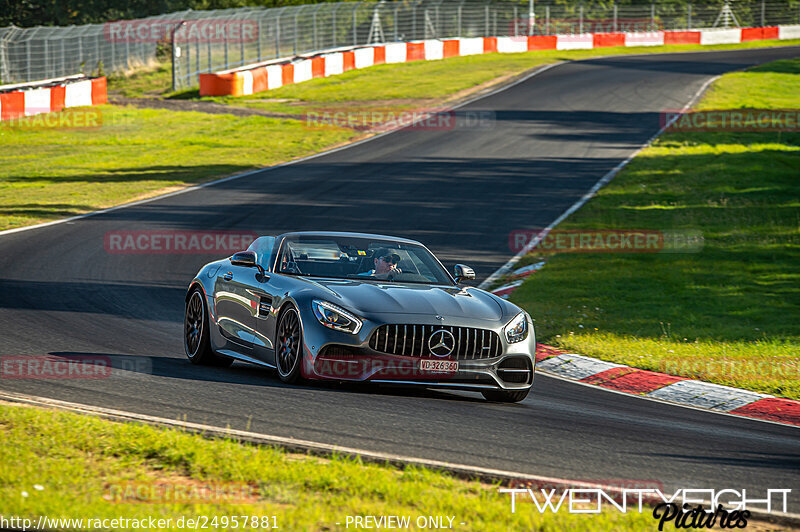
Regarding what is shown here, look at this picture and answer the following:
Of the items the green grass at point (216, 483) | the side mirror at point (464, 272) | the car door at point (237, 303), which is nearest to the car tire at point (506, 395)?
the side mirror at point (464, 272)

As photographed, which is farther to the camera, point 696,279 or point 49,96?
point 49,96

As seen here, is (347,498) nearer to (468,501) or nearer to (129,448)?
(468,501)

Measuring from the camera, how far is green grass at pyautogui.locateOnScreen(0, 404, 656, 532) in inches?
196

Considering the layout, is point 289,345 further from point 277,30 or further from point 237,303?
point 277,30

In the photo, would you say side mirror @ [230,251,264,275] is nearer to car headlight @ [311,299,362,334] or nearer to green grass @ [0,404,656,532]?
car headlight @ [311,299,362,334]

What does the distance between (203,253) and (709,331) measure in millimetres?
8697

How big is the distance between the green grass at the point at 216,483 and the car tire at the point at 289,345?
84.7 inches

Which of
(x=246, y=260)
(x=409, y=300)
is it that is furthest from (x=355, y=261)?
(x=409, y=300)
